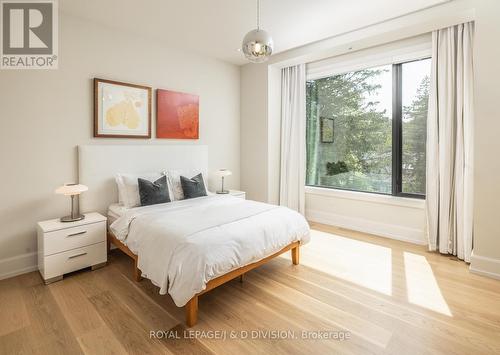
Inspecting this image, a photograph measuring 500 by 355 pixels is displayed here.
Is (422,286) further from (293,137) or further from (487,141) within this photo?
(293,137)

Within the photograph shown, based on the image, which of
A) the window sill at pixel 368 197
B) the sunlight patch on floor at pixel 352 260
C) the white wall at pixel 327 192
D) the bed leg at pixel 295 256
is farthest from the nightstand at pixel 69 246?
the window sill at pixel 368 197

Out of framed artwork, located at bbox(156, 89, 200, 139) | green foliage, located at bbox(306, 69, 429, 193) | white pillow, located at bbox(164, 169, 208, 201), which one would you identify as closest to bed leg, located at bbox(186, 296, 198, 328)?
white pillow, located at bbox(164, 169, 208, 201)

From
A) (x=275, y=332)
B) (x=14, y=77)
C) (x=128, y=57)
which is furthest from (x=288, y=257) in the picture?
(x=14, y=77)

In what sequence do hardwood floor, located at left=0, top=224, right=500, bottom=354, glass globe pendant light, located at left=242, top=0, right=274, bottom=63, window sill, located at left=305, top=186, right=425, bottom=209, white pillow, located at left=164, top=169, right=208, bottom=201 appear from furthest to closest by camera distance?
window sill, located at left=305, top=186, right=425, bottom=209 → white pillow, located at left=164, top=169, right=208, bottom=201 → glass globe pendant light, located at left=242, top=0, right=274, bottom=63 → hardwood floor, located at left=0, top=224, right=500, bottom=354

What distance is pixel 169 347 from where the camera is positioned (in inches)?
69.7

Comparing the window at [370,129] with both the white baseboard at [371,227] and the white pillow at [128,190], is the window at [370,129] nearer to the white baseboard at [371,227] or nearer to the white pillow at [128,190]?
the white baseboard at [371,227]

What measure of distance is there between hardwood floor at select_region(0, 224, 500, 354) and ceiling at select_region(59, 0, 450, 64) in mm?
2812

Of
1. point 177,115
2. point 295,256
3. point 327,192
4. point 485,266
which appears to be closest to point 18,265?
point 177,115

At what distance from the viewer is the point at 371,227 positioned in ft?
13.4

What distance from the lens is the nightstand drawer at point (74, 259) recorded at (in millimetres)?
2570

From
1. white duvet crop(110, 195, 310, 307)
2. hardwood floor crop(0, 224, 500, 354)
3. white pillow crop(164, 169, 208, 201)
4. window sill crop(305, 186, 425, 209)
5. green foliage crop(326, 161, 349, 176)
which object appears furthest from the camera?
→ green foliage crop(326, 161, 349, 176)

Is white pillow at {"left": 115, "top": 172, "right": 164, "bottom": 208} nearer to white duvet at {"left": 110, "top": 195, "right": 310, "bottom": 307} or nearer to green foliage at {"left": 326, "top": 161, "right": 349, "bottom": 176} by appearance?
white duvet at {"left": 110, "top": 195, "right": 310, "bottom": 307}

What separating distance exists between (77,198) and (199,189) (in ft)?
4.67

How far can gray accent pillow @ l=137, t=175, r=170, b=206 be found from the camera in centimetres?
315
